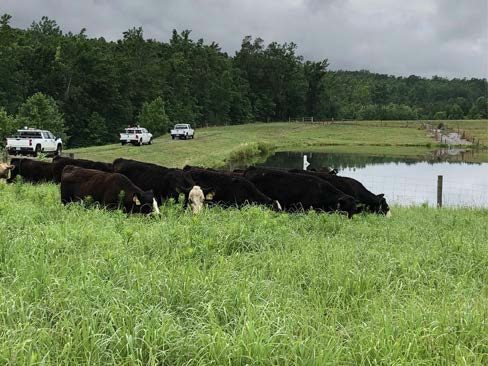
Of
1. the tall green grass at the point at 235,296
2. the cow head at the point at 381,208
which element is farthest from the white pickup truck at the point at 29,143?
the tall green grass at the point at 235,296

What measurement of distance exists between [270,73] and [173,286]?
107 m

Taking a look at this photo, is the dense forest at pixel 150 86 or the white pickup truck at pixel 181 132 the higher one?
the dense forest at pixel 150 86

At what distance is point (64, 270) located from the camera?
4.98m

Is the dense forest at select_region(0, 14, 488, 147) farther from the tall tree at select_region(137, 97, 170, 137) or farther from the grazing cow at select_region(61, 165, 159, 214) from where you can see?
the grazing cow at select_region(61, 165, 159, 214)

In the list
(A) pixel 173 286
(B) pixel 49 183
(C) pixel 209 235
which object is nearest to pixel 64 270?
(A) pixel 173 286

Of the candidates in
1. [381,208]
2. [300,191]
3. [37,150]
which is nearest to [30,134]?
[37,150]

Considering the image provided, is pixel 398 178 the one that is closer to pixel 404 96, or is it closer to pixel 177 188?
pixel 177 188

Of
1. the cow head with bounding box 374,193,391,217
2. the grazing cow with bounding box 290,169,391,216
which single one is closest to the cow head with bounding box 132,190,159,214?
the grazing cow with bounding box 290,169,391,216

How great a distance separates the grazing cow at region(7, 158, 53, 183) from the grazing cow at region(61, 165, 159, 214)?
14.6 feet

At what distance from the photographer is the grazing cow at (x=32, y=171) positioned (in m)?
15.2

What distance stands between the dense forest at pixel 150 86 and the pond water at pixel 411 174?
2742 cm

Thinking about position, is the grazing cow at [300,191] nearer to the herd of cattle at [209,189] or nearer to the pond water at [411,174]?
the herd of cattle at [209,189]

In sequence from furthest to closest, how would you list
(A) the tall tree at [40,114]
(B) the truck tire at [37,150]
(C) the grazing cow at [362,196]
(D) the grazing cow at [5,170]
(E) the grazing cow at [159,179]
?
1. (A) the tall tree at [40,114]
2. (B) the truck tire at [37,150]
3. (D) the grazing cow at [5,170]
4. (C) the grazing cow at [362,196]
5. (E) the grazing cow at [159,179]

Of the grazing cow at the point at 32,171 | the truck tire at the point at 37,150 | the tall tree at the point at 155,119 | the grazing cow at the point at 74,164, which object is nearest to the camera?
the grazing cow at the point at 74,164
